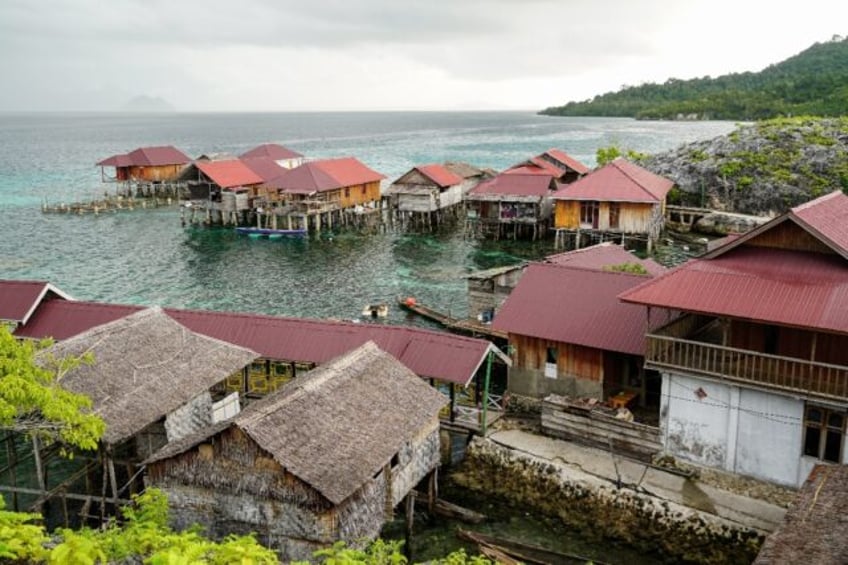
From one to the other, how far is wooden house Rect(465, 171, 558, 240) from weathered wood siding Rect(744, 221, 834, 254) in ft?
141

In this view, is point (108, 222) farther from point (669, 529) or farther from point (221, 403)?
point (669, 529)

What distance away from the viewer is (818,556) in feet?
47.4

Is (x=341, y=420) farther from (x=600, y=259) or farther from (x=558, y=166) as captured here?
(x=558, y=166)

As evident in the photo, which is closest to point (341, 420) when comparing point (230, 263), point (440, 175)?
point (230, 263)

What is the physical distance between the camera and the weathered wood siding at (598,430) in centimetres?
2427

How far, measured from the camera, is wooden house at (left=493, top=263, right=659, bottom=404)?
1080 inches

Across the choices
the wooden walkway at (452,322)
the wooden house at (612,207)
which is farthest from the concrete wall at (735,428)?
the wooden house at (612,207)

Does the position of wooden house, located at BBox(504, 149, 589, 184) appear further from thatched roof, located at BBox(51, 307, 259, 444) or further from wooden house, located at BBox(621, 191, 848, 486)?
thatched roof, located at BBox(51, 307, 259, 444)

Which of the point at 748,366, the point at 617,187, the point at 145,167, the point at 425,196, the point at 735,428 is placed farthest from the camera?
the point at 145,167

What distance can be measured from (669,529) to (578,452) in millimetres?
4242

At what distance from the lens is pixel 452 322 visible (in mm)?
40031

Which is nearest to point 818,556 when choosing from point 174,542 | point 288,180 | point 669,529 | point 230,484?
point 669,529

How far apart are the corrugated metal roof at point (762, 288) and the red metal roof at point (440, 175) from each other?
51279 mm

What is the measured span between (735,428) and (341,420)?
1212 centimetres
